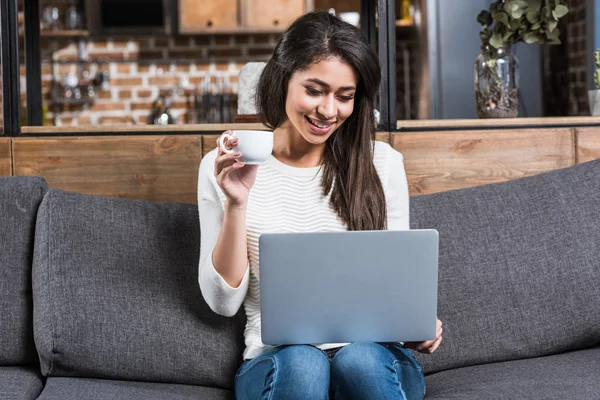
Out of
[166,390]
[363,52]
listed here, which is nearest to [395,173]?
[363,52]

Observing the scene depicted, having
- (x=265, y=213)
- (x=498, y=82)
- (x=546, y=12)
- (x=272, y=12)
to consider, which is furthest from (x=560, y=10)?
(x=272, y=12)

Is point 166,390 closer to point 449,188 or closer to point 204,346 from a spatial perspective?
point 204,346

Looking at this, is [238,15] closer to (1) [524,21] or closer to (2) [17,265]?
(1) [524,21]

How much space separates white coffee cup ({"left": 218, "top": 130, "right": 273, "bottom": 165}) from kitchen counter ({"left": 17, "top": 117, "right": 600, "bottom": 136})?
780 mm

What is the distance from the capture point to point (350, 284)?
1.46 meters

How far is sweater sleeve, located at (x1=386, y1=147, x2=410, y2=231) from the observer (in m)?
1.84

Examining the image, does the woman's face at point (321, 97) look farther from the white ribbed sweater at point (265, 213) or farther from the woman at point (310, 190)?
the white ribbed sweater at point (265, 213)

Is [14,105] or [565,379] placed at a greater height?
[14,105]

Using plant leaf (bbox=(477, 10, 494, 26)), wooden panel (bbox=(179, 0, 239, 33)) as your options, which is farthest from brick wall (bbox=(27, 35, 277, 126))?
plant leaf (bbox=(477, 10, 494, 26))

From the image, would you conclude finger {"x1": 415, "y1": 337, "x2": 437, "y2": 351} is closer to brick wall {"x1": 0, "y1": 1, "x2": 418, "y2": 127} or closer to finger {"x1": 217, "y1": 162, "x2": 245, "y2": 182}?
finger {"x1": 217, "y1": 162, "x2": 245, "y2": 182}

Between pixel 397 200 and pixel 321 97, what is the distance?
1.01ft

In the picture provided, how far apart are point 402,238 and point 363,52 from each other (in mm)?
528

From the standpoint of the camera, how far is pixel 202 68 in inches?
210

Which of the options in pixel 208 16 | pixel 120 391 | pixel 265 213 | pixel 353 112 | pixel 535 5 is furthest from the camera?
pixel 208 16
